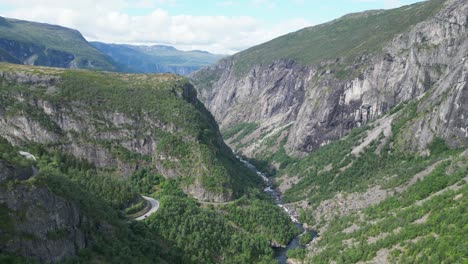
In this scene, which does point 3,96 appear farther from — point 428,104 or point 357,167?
point 428,104

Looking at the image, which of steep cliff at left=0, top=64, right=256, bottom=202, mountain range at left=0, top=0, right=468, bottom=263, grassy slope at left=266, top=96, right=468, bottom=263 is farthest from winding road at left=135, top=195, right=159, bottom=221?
grassy slope at left=266, top=96, right=468, bottom=263

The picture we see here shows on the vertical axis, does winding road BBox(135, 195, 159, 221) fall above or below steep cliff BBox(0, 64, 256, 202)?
below

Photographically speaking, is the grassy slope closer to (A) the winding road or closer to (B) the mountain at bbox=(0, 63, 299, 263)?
(B) the mountain at bbox=(0, 63, 299, 263)

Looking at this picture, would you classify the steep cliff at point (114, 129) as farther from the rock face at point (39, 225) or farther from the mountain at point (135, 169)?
the rock face at point (39, 225)

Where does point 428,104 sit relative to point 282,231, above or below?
above

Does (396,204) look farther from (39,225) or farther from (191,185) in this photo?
(39,225)

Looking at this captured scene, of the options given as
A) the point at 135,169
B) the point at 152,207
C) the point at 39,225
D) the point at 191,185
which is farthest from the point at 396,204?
the point at 39,225

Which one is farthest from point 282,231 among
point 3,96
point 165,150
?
point 3,96
